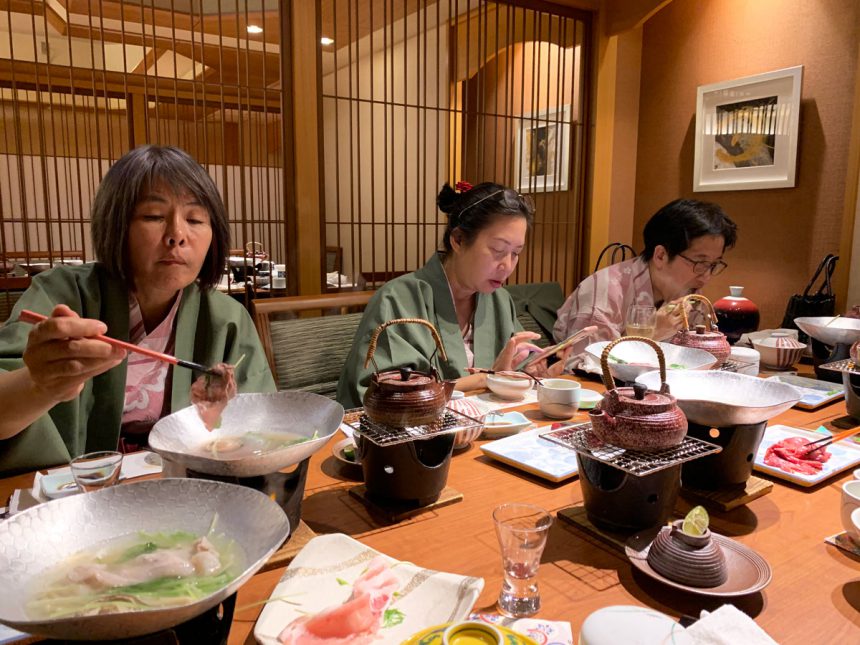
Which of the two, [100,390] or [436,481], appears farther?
[100,390]

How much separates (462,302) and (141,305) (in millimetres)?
1254

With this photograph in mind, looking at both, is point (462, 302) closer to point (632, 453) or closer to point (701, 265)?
point (701, 265)

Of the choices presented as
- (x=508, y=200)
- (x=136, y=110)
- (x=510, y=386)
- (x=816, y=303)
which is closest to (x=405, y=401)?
(x=510, y=386)

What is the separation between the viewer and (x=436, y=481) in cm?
117

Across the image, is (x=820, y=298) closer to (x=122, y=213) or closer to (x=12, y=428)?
(x=122, y=213)

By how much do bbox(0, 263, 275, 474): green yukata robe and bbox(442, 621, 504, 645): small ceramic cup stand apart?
102 centimetres

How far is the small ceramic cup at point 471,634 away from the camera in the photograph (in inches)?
28.2

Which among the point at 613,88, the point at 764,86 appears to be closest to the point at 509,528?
the point at 764,86

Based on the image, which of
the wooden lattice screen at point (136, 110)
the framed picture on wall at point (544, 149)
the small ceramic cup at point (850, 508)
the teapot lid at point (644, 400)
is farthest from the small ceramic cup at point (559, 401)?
the framed picture on wall at point (544, 149)

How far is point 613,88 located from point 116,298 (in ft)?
11.9

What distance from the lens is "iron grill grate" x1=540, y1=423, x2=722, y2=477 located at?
999 mm

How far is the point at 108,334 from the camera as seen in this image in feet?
5.35

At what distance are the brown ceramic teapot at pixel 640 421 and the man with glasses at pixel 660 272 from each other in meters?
1.66

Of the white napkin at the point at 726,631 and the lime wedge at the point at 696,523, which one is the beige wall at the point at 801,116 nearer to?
the lime wedge at the point at 696,523
